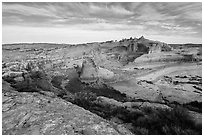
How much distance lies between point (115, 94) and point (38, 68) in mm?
2471

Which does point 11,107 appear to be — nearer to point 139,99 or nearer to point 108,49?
point 139,99

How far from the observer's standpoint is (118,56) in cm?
592

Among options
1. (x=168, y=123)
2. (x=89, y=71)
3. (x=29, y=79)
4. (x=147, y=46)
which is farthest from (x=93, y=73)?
(x=168, y=123)

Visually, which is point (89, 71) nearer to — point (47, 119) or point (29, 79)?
point (29, 79)

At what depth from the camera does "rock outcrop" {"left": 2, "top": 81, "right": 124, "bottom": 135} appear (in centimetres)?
262

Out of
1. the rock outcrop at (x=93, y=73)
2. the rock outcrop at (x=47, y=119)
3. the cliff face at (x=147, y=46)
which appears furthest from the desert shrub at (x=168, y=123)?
the cliff face at (x=147, y=46)

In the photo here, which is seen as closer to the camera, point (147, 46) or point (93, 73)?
point (93, 73)

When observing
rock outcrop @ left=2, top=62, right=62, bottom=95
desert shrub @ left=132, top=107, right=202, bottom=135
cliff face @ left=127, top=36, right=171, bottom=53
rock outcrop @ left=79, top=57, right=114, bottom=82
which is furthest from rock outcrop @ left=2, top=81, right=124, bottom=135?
cliff face @ left=127, top=36, right=171, bottom=53

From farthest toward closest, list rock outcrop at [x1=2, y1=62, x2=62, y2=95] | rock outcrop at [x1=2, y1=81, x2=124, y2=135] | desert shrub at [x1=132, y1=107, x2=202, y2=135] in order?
1. rock outcrop at [x1=2, y1=62, x2=62, y2=95]
2. desert shrub at [x1=132, y1=107, x2=202, y2=135]
3. rock outcrop at [x1=2, y1=81, x2=124, y2=135]

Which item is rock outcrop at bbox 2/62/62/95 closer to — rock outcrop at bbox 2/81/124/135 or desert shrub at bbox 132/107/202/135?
rock outcrop at bbox 2/81/124/135

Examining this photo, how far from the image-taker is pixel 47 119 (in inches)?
113

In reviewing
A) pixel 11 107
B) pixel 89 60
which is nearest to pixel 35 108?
pixel 11 107

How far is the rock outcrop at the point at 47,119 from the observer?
2625 millimetres

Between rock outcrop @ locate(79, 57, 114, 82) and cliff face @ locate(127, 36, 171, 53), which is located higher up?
cliff face @ locate(127, 36, 171, 53)
